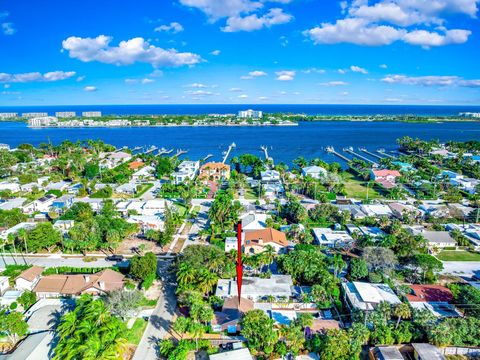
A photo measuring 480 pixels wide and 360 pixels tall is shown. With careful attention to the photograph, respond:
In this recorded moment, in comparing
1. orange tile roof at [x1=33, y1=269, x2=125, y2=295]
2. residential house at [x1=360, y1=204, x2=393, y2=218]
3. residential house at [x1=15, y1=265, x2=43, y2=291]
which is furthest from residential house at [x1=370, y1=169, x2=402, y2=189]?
residential house at [x1=15, y1=265, x2=43, y2=291]

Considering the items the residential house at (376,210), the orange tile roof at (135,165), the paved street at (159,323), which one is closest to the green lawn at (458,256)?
the residential house at (376,210)

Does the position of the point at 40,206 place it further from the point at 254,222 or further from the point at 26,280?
the point at 254,222

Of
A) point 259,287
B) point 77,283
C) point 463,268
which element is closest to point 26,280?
point 77,283

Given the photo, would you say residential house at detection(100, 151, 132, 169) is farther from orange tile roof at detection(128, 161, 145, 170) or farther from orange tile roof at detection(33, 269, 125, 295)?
orange tile roof at detection(33, 269, 125, 295)

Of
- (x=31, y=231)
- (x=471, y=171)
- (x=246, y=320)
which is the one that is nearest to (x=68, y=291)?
(x=31, y=231)

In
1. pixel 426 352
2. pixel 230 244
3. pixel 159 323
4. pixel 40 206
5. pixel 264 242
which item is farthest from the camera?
pixel 40 206

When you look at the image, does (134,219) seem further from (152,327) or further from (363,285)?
(363,285)
